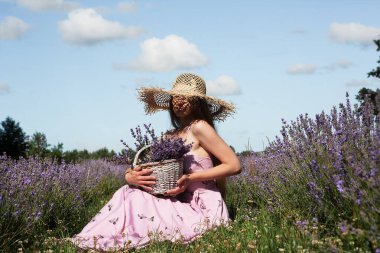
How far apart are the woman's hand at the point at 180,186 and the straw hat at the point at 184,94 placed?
82 cm

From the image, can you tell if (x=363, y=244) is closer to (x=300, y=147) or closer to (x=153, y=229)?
(x=300, y=147)

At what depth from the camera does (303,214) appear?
13.2 ft

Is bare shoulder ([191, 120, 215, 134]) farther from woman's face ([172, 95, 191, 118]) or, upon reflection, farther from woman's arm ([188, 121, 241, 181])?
woman's face ([172, 95, 191, 118])

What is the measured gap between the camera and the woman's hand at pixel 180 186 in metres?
4.27

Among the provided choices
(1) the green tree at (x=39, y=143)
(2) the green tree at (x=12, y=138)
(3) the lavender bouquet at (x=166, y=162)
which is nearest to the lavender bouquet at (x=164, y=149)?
(3) the lavender bouquet at (x=166, y=162)


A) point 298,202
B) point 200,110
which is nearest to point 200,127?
point 200,110

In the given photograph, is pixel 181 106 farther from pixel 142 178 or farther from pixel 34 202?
pixel 34 202

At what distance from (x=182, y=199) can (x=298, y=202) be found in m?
1.01

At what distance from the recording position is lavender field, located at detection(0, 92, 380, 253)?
10.1 ft

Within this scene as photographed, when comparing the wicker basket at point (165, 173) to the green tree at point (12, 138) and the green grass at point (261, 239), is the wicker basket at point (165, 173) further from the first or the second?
the green tree at point (12, 138)

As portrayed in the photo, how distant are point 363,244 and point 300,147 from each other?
51.8 inches

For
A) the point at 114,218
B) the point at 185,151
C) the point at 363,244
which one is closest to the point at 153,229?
the point at 114,218

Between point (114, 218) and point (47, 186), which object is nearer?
point (114, 218)

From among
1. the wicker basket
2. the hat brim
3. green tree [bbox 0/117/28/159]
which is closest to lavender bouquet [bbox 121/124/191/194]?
the wicker basket
